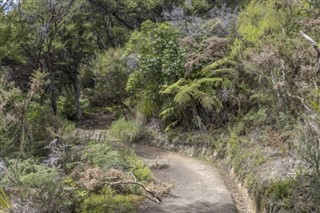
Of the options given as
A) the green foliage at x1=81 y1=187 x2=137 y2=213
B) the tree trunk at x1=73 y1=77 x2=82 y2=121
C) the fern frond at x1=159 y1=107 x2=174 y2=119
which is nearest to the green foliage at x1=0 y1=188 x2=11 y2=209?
the green foliage at x1=81 y1=187 x2=137 y2=213

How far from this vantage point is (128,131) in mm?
11922

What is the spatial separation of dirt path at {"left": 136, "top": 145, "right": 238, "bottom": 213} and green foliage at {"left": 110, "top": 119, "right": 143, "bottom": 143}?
5.41 feet

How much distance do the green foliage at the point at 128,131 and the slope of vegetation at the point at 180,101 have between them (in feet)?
0.15

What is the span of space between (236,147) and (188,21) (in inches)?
272

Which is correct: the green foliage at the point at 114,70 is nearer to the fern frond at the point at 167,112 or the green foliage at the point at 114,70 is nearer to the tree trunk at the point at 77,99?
→ the tree trunk at the point at 77,99

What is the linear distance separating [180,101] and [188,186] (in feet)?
10.1

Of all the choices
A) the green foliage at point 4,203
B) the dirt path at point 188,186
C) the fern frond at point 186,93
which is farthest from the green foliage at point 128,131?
the green foliage at point 4,203

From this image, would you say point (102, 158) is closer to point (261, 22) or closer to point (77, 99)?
point (261, 22)

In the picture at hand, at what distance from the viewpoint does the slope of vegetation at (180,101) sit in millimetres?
5730

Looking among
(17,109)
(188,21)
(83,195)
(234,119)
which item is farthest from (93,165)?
(188,21)

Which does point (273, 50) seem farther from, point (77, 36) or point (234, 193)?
point (77, 36)

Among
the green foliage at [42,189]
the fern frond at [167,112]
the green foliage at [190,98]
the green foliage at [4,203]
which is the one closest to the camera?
the green foliage at [4,203]

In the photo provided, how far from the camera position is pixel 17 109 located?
7.06 m

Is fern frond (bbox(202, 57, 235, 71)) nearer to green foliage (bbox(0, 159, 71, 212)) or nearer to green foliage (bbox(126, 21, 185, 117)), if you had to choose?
green foliage (bbox(126, 21, 185, 117))
